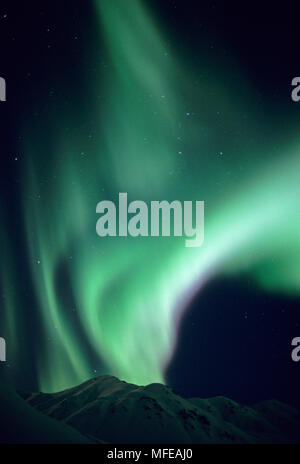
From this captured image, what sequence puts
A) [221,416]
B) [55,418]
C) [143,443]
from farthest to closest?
[221,416] → [55,418] → [143,443]

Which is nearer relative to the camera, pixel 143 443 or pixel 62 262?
pixel 143 443

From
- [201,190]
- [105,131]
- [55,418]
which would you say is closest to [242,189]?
[201,190]

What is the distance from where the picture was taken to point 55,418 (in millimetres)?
3197

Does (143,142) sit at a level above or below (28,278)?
above

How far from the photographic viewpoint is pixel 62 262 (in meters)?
3.26

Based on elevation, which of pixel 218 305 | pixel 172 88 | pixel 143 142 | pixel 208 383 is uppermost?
pixel 172 88

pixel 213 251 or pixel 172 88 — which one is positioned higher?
pixel 172 88

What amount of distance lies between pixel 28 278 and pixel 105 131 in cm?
127

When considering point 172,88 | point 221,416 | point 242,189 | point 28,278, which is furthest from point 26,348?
point 172,88

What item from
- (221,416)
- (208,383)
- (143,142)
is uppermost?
(143,142)

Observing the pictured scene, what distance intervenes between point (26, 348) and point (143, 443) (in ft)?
3.60

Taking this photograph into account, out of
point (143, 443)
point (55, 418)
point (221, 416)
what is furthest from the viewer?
point (221, 416)
